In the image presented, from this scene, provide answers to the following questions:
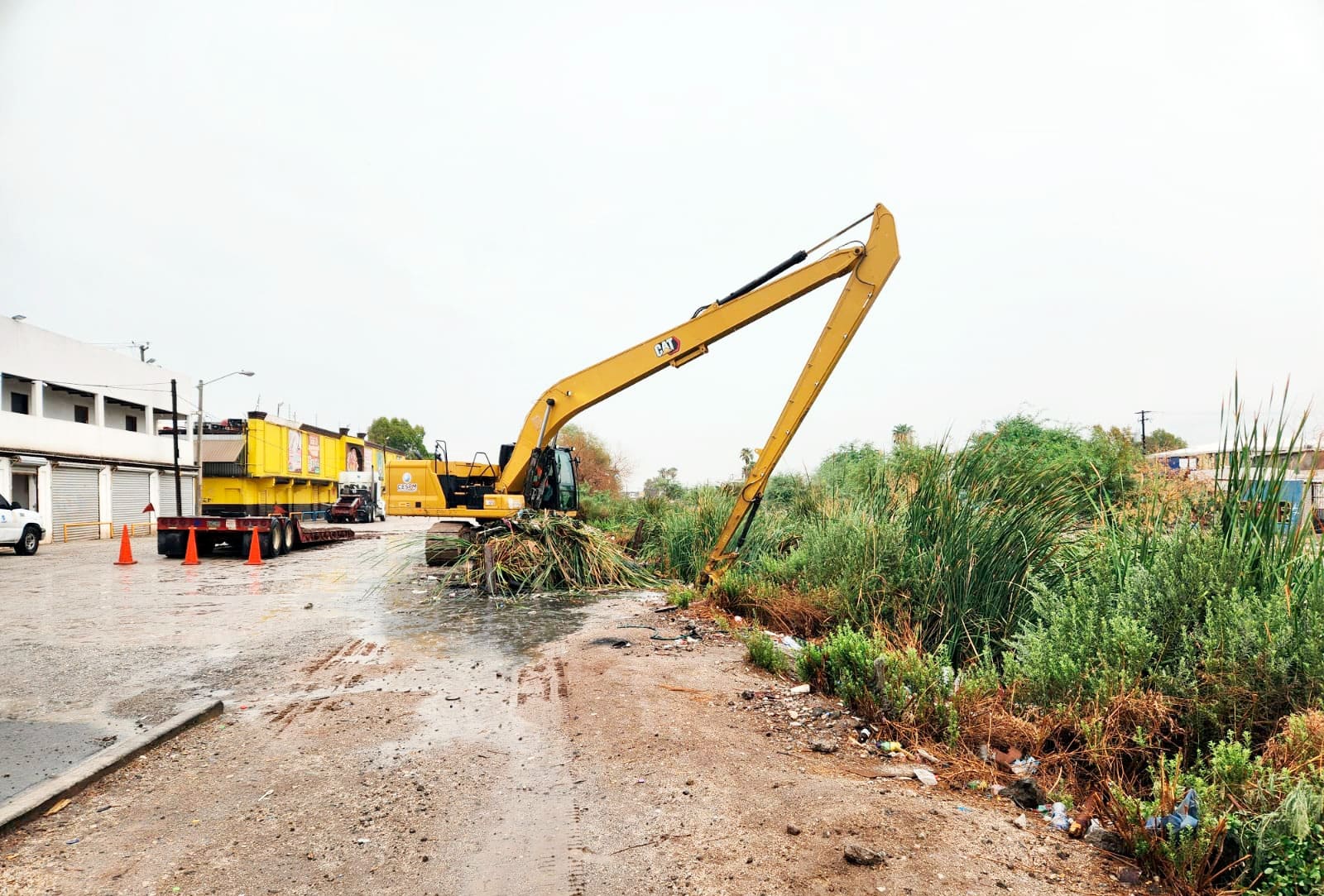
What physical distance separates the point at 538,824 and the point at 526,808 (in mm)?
197

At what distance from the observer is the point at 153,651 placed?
25.2ft

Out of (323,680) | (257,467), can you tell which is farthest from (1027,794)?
(257,467)

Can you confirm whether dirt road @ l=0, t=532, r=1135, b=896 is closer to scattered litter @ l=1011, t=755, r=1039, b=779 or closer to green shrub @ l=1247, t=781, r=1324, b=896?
scattered litter @ l=1011, t=755, r=1039, b=779

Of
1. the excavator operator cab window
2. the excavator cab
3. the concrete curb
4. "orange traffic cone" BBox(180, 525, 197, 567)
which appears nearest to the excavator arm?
the excavator cab

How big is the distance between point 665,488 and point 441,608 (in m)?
13.4

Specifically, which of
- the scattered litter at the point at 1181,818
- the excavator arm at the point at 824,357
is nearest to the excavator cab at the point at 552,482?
the excavator arm at the point at 824,357

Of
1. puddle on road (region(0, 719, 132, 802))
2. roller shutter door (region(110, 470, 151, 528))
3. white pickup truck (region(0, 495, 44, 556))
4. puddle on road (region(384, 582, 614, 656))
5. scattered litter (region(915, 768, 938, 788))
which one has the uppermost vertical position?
roller shutter door (region(110, 470, 151, 528))

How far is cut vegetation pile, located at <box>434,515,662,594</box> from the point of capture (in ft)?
37.9

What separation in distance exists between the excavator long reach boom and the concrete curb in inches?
254

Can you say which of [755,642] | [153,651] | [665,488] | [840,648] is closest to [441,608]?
[153,651]

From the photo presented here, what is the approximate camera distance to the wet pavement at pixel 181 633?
5.42m

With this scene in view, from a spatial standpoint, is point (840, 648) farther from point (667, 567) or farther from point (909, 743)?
point (667, 567)

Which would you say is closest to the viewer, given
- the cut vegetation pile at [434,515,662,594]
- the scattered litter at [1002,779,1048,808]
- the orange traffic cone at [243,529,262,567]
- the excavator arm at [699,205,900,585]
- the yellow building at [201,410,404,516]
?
the scattered litter at [1002,779,1048,808]

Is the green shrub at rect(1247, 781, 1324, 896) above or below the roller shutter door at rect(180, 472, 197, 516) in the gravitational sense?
below
